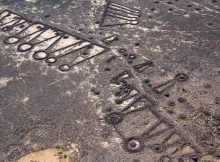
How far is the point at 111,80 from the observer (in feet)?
31.0

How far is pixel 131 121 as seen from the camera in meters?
8.32

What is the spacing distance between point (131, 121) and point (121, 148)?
2.60 feet

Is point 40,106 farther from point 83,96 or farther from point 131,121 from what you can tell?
point 131,121

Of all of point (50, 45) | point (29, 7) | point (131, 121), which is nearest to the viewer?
point (131, 121)

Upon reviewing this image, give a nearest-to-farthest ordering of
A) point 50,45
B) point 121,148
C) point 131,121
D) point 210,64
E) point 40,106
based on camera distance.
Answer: point 121,148, point 131,121, point 40,106, point 210,64, point 50,45

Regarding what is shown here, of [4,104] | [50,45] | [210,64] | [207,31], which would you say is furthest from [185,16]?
[4,104]

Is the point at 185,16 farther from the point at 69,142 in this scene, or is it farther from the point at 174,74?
the point at 69,142

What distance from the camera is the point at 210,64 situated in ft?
31.9

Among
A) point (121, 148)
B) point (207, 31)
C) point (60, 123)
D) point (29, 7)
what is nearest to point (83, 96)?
point (60, 123)

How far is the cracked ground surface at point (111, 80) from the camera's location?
25.8 feet

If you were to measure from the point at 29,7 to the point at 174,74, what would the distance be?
5.96 m

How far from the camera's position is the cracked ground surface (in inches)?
309

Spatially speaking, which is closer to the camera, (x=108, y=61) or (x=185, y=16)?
(x=108, y=61)

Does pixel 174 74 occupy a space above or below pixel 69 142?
above
